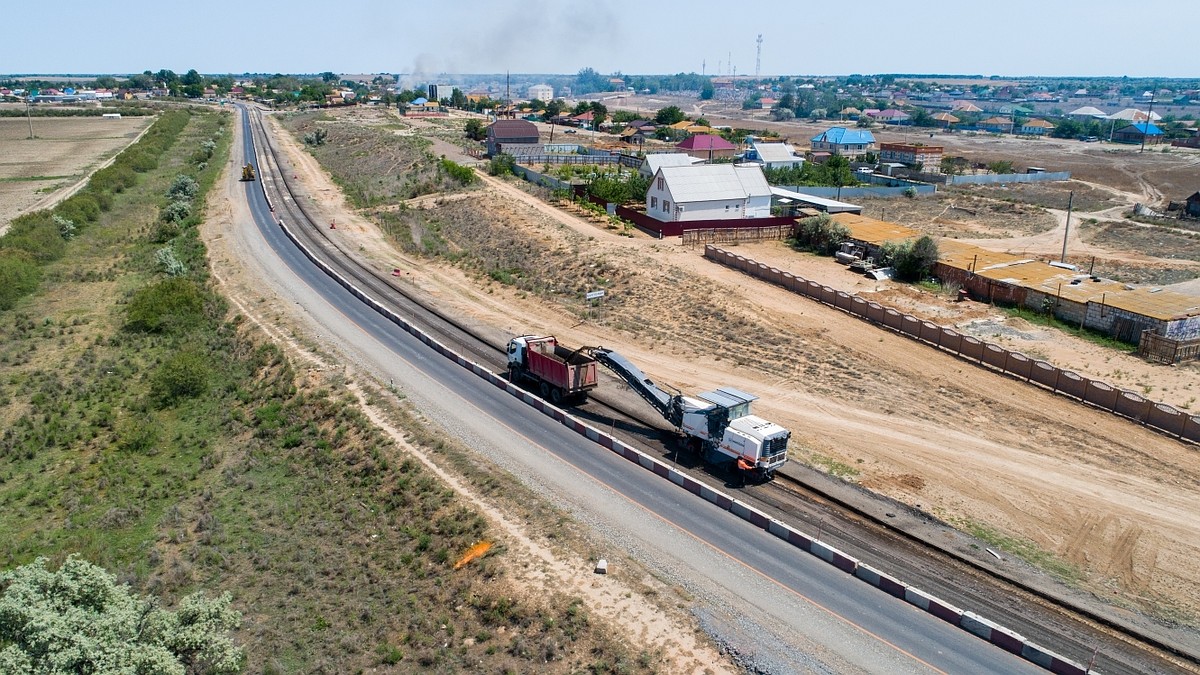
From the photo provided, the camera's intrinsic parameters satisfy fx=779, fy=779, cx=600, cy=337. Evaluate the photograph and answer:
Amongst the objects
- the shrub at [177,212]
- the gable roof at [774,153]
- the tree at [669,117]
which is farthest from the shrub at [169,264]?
the tree at [669,117]

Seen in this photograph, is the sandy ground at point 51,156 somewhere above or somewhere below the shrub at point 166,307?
above

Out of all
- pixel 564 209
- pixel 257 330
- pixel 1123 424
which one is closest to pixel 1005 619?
pixel 1123 424

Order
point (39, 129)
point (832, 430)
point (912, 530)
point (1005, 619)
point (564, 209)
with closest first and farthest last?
point (1005, 619) → point (912, 530) → point (832, 430) → point (564, 209) → point (39, 129)

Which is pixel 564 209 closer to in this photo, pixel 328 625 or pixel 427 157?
pixel 427 157

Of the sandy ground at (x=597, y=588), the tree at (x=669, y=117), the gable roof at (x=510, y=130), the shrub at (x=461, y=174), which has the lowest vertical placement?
the sandy ground at (x=597, y=588)

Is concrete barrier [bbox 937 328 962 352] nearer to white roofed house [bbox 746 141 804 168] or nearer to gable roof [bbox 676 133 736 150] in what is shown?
white roofed house [bbox 746 141 804 168]

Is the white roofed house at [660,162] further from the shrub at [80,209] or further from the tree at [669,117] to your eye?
the tree at [669,117]
